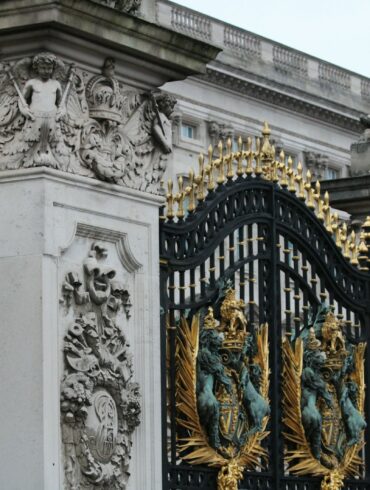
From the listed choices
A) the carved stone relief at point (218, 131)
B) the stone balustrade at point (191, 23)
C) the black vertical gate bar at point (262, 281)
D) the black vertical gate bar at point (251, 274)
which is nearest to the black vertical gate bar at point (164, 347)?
the black vertical gate bar at point (262, 281)

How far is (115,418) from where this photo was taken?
16.6m

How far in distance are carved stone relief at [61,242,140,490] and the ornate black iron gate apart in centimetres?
78

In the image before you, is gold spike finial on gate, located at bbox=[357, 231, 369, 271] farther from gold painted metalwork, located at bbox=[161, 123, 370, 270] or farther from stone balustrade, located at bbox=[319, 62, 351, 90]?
stone balustrade, located at bbox=[319, 62, 351, 90]

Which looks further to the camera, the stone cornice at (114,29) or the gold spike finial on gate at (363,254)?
the gold spike finial on gate at (363,254)

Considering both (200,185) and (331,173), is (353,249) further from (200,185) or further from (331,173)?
(331,173)

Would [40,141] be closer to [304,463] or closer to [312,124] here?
[304,463]

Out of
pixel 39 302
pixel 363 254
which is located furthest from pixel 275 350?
pixel 39 302

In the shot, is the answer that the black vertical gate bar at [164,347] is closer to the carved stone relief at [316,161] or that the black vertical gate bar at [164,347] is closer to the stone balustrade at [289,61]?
the carved stone relief at [316,161]

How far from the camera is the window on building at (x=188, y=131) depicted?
5581 cm

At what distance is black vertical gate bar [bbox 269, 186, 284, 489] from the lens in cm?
1894

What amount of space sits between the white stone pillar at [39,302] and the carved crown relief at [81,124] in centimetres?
15

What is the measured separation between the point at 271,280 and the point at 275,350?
0.64m

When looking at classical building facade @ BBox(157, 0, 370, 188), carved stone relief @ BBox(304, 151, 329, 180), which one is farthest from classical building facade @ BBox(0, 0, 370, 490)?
carved stone relief @ BBox(304, 151, 329, 180)

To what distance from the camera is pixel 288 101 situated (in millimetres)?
59938
